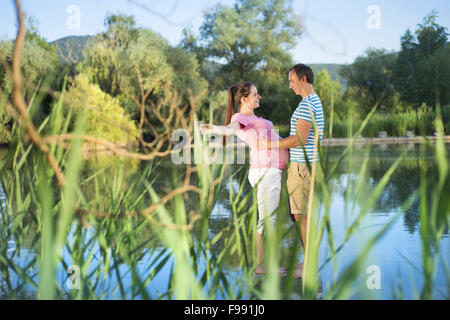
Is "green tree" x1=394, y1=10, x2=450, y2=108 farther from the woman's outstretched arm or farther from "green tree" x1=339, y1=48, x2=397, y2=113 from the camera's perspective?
the woman's outstretched arm

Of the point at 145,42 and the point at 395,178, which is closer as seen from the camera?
the point at 395,178

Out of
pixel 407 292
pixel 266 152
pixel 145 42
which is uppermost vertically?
pixel 145 42

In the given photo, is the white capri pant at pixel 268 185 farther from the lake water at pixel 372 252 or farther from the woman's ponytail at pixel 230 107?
the woman's ponytail at pixel 230 107

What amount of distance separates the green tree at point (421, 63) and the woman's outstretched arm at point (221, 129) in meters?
33.5

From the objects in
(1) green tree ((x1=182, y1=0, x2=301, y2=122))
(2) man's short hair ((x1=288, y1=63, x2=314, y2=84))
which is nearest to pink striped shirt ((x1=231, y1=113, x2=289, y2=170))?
(2) man's short hair ((x1=288, y1=63, x2=314, y2=84))

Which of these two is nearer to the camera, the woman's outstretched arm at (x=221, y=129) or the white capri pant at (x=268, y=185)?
the woman's outstretched arm at (x=221, y=129)

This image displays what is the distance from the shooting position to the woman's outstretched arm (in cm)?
252

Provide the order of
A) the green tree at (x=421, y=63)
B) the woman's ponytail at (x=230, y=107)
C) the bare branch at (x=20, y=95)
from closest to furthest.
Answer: the bare branch at (x=20, y=95) < the woman's ponytail at (x=230, y=107) < the green tree at (x=421, y=63)

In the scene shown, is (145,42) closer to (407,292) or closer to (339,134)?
(339,134)

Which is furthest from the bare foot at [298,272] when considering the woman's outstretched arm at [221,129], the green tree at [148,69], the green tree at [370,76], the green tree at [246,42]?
the green tree at [370,76]

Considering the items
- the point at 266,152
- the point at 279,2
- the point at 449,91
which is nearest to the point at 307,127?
the point at 266,152

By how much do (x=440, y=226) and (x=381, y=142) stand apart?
20710 mm

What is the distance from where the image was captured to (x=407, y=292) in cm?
281

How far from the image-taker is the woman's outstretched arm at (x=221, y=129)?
2.52 metres
